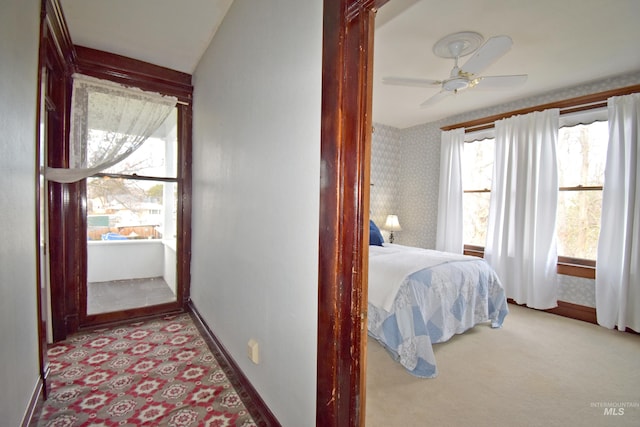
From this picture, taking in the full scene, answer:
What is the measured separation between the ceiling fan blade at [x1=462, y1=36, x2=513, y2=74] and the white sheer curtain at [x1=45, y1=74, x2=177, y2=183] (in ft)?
9.37

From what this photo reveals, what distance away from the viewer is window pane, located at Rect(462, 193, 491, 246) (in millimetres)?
4328

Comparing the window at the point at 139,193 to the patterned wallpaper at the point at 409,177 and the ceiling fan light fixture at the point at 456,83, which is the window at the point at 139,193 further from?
the patterned wallpaper at the point at 409,177

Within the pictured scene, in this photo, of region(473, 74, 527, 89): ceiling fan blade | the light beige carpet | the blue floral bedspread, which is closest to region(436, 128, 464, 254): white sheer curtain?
the blue floral bedspread

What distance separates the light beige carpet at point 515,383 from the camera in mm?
1685

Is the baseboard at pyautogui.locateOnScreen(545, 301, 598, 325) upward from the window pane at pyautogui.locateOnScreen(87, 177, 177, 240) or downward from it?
downward

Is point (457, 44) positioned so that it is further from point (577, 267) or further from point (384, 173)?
point (577, 267)

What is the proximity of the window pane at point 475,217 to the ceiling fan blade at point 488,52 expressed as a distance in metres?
2.62

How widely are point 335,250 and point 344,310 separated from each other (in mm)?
219

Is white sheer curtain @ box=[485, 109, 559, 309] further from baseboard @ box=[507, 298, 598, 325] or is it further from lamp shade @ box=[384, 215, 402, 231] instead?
lamp shade @ box=[384, 215, 402, 231]

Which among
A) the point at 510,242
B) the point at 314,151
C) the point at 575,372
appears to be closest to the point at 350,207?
the point at 314,151

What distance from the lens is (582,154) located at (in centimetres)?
344

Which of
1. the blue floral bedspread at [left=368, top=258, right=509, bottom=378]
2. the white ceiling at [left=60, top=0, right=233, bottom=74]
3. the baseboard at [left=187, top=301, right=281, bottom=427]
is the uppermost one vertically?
the white ceiling at [left=60, top=0, right=233, bottom=74]

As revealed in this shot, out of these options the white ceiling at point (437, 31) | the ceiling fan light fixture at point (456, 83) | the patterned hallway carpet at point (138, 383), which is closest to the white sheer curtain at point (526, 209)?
the white ceiling at point (437, 31)

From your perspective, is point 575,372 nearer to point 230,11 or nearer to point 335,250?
point 335,250
